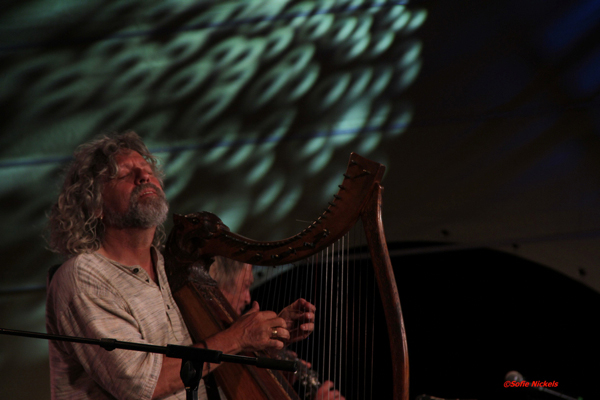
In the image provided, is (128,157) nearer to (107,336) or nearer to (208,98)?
(107,336)

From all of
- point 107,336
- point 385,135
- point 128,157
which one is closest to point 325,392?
point 107,336

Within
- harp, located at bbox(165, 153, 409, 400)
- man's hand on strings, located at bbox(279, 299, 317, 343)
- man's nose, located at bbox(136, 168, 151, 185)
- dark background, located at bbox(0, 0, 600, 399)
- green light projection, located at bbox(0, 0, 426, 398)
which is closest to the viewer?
harp, located at bbox(165, 153, 409, 400)

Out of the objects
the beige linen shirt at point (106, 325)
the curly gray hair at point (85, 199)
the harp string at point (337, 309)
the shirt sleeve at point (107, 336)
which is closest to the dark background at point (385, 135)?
the harp string at point (337, 309)

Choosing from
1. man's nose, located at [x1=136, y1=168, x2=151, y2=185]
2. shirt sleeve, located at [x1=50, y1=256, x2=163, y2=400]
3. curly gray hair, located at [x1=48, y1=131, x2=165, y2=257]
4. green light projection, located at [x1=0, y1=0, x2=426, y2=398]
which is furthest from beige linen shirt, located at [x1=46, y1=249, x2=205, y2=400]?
green light projection, located at [x1=0, y1=0, x2=426, y2=398]

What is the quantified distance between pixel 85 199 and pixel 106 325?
0.65 m

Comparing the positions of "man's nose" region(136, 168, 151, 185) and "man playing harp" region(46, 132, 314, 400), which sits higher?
"man's nose" region(136, 168, 151, 185)

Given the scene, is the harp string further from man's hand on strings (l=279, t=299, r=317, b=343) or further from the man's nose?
the man's nose

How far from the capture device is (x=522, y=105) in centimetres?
346

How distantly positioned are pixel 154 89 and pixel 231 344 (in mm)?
2657

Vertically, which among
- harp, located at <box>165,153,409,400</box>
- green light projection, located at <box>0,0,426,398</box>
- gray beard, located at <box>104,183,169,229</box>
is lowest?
harp, located at <box>165,153,409,400</box>

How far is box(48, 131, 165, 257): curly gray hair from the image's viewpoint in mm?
2195

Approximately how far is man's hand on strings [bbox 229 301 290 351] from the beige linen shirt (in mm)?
266

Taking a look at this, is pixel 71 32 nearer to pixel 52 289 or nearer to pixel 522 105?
pixel 52 289

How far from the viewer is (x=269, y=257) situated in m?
1.88
